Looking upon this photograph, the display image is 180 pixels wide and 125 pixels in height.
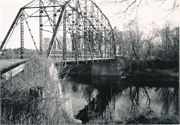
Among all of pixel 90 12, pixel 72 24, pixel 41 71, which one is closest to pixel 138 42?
pixel 90 12

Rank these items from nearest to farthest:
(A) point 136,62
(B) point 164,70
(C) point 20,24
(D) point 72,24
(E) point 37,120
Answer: (E) point 37,120, (C) point 20,24, (D) point 72,24, (B) point 164,70, (A) point 136,62

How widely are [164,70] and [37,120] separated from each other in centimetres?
3257

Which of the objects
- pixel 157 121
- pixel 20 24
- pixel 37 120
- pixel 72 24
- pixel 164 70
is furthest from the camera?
pixel 164 70

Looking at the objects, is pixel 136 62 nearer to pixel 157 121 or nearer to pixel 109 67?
pixel 109 67

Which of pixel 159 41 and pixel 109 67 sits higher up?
pixel 159 41

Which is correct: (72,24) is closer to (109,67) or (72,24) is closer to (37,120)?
(37,120)

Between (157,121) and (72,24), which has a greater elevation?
(72,24)

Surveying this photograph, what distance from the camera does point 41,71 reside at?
6.88 meters

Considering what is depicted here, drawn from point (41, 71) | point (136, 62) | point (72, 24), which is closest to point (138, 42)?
point (136, 62)

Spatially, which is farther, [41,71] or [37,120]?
[41,71]

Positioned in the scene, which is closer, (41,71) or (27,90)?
(27,90)

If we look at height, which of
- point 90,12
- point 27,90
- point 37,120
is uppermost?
point 90,12

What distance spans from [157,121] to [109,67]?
27205mm

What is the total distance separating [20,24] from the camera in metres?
12.8
